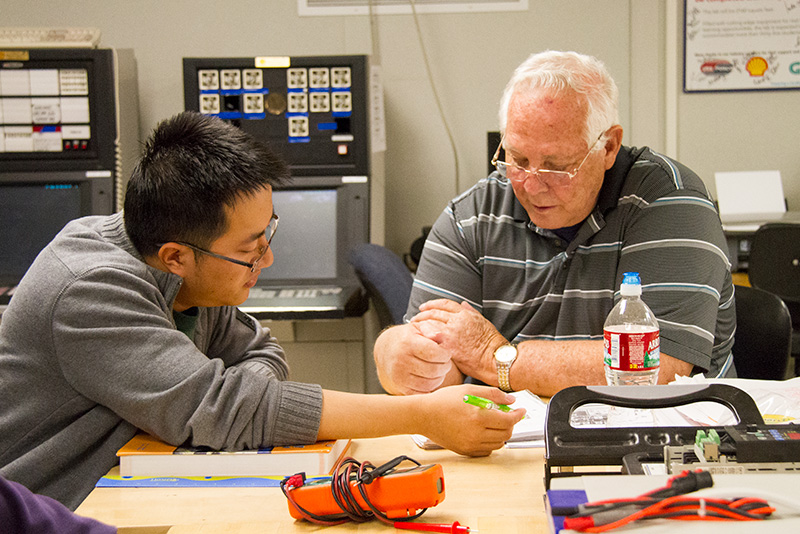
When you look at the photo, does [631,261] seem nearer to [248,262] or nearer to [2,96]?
[248,262]

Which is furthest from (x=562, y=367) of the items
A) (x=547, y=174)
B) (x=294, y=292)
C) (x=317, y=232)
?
(x=317, y=232)

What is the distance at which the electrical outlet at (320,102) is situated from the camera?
2.99 metres

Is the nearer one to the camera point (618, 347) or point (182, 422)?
point (182, 422)

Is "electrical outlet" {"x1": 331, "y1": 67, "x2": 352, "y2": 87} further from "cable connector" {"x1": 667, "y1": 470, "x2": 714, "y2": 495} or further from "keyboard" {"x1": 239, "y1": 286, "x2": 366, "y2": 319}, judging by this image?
"cable connector" {"x1": 667, "y1": 470, "x2": 714, "y2": 495}

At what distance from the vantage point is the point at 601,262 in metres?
1.60

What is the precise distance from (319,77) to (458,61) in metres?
0.74

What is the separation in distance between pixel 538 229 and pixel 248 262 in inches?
28.1

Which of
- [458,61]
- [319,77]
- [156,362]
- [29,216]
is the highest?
[458,61]

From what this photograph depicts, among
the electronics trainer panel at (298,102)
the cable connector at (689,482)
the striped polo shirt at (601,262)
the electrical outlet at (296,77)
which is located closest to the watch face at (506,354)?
the striped polo shirt at (601,262)

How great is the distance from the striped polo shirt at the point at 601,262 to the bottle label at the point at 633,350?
189mm

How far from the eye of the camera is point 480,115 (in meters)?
3.42

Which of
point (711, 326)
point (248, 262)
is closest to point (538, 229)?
point (711, 326)

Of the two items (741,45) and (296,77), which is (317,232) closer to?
(296,77)

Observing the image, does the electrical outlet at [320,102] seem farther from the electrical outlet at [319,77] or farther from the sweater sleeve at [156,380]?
the sweater sleeve at [156,380]
